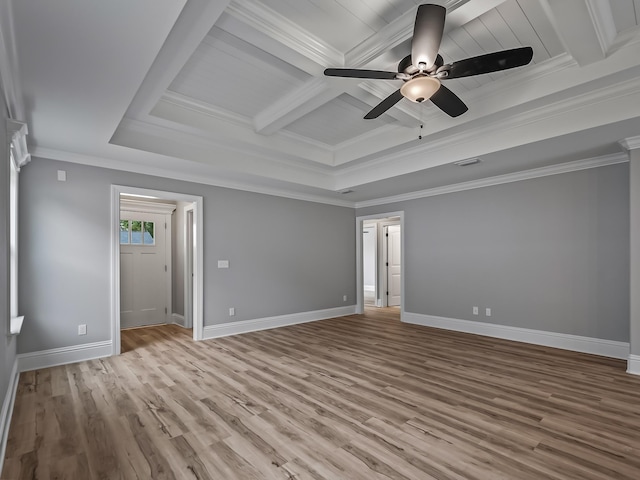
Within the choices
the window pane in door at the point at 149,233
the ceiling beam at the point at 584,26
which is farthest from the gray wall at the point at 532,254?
the window pane in door at the point at 149,233

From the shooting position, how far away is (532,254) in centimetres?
465

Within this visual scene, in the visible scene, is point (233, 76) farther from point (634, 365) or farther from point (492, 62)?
point (634, 365)

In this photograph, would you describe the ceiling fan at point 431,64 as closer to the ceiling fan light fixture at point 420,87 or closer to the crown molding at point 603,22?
the ceiling fan light fixture at point 420,87

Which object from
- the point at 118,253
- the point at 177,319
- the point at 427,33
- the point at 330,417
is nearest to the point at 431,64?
the point at 427,33

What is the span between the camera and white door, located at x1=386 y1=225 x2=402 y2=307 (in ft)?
27.0

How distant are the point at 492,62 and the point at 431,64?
1.26 ft

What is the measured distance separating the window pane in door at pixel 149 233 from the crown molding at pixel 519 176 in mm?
4468

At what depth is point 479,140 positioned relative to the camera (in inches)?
155

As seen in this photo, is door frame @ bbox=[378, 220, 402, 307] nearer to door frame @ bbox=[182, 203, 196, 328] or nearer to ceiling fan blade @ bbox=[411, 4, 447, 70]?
door frame @ bbox=[182, 203, 196, 328]

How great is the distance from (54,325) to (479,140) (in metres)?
5.42

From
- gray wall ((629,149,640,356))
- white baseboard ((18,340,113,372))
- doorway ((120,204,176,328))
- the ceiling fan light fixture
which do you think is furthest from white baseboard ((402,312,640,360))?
white baseboard ((18,340,113,372))

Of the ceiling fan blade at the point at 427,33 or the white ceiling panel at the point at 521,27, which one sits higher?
the white ceiling panel at the point at 521,27

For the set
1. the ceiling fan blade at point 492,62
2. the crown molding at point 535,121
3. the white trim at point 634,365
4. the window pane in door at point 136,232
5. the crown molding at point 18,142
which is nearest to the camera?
the ceiling fan blade at point 492,62

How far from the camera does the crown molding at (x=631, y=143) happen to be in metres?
3.36
